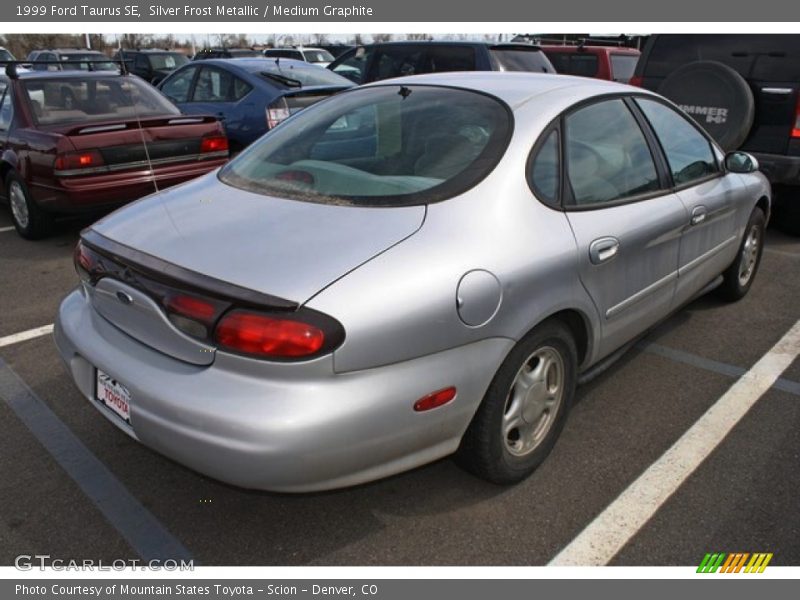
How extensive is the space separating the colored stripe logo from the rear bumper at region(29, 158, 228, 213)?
484 cm

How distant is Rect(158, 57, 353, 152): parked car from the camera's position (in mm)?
7340

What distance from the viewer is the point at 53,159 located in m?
5.51

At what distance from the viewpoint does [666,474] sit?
2.81m

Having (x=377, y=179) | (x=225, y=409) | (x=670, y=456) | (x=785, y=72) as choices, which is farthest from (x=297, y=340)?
(x=785, y=72)

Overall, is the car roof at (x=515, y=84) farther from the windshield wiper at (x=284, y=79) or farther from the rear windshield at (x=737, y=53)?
the windshield wiper at (x=284, y=79)

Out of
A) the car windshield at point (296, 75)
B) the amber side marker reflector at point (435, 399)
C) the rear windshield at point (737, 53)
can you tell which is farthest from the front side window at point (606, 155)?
the car windshield at point (296, 75)

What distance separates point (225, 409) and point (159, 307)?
449 mm

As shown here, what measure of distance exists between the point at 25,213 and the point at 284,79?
3104 mm

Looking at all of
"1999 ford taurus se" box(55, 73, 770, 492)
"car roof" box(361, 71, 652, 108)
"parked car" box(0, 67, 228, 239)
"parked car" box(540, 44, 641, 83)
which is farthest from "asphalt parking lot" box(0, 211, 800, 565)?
"parked car" box(540, 44, 641, 83)

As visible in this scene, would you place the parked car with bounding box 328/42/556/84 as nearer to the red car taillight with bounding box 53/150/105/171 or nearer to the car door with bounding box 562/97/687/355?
the red car taillight with bounding box 53/150/105/171

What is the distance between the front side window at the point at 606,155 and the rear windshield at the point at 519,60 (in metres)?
4.57

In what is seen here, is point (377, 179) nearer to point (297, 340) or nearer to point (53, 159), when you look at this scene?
point (297, 340)

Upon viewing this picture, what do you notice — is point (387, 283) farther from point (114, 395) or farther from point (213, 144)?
point (213, 144)

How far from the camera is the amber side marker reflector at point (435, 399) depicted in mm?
2158
